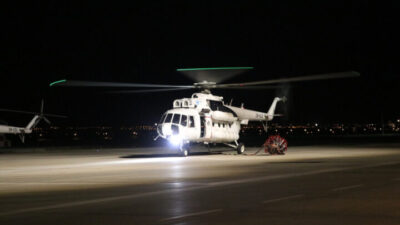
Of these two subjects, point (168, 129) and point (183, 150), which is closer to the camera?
point (168, 129)

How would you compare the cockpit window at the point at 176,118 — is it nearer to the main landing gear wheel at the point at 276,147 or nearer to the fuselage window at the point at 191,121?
the fuselage window at the point at 191,121

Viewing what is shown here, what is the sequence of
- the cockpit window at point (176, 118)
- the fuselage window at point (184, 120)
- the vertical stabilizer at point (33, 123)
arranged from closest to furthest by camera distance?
1. the cockpit window at point (176, 118)
2. the fuselage window at point (184, 120)
3. the vertical stabilizer at point (33, 123)

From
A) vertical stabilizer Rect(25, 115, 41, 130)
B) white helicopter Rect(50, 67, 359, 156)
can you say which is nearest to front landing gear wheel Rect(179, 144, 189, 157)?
white helicopter Rect(50, 67, 359, 156)

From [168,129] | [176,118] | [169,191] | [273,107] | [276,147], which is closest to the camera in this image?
[169,191]

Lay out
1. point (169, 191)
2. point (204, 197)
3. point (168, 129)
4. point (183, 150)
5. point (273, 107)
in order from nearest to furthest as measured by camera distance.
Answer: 1. point (204, 197)
2. point (169, 191)
3. point (168, 129)
4. point (183, 150)
5. point (273, 107)

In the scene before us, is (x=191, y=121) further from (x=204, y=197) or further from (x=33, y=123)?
(x=33, y=123)

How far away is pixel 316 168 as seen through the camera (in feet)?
75.9

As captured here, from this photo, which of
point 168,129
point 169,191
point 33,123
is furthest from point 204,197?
point 33,123

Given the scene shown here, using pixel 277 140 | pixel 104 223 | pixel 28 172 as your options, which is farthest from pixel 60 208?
pixel 277 140

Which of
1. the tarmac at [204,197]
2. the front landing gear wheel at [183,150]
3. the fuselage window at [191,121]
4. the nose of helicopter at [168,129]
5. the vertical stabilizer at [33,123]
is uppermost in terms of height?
the vertical stabilizer at [33,123]

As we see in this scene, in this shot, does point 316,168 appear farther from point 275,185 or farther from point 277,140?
point 277,140

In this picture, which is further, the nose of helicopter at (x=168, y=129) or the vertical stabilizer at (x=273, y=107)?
the vertical stabilizer at (x=273, y=107)

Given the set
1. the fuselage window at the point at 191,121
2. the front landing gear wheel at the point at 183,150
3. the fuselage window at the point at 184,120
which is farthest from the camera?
the fuselage window at the point at 191,121

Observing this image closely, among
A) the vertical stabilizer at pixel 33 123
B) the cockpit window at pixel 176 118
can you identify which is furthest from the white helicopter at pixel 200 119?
the vertical stabilizer at pixel 33 123
